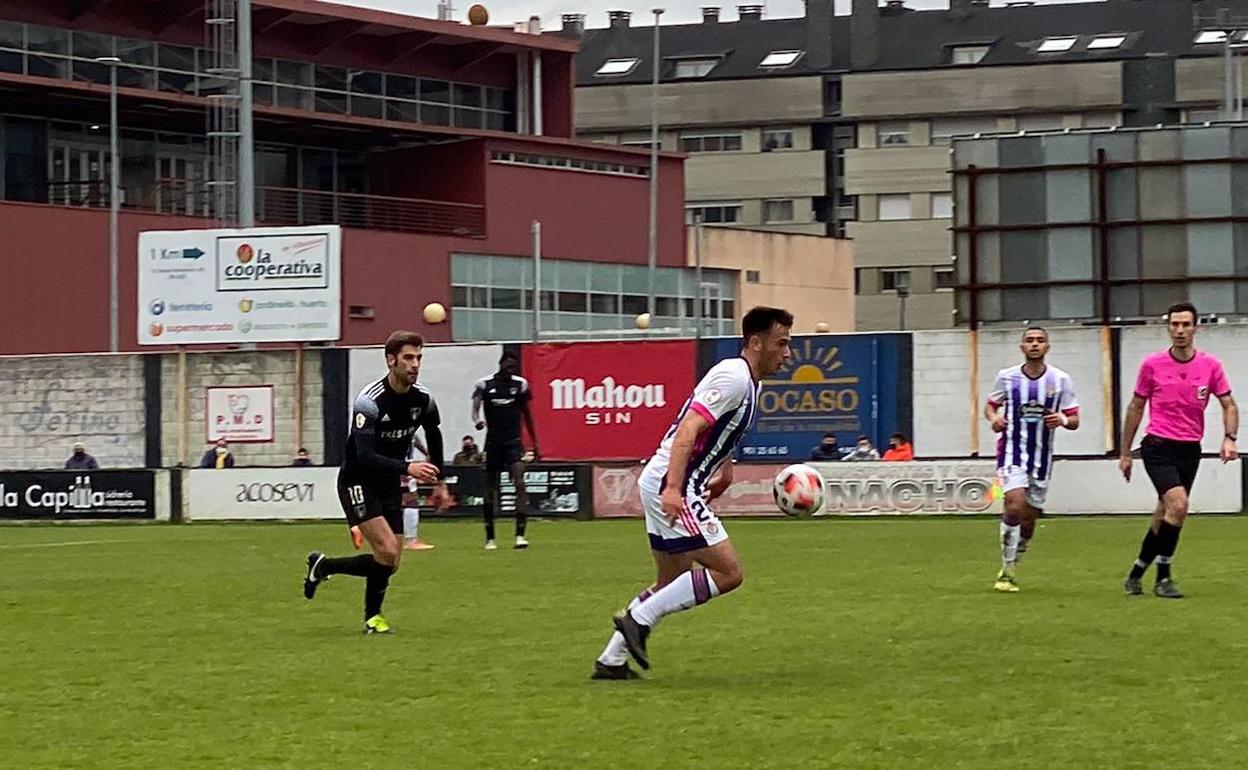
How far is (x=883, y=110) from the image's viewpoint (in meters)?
104

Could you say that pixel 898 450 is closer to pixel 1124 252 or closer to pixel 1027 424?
pixel 1124 252

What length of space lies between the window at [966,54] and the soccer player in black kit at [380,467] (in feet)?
303

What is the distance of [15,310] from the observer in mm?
63281

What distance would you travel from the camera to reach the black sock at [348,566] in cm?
Result: 1577

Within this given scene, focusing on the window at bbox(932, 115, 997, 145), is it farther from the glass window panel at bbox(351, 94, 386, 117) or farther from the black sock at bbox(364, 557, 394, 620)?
the black sock at bbox(364, 557, 394, 620)

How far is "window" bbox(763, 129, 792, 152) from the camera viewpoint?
10556 cm

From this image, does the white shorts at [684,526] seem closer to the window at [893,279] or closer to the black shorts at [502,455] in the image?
the black shorts at [502,455]

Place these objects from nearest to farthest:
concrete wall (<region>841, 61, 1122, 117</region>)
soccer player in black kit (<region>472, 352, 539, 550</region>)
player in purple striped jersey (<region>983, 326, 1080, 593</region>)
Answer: player in purple striped jersey (<region>983, 326, 1080, 593</region>)
soccer player in black kit (<region>472, 352, 539, 550</region>)
concrete wall (<region>841, 61, 1122, 117</region>)

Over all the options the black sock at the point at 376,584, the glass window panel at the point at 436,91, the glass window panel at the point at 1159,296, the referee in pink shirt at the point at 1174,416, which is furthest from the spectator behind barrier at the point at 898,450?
the glass window panel at the point at 436,91

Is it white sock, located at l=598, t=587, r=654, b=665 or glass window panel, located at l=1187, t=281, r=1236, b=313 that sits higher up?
glass window panel, located at l=1187, t=281, r=1236, b=313

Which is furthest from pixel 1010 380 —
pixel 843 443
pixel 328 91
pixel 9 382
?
pixel 328 91

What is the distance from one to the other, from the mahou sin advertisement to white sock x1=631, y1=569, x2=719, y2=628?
3058cm

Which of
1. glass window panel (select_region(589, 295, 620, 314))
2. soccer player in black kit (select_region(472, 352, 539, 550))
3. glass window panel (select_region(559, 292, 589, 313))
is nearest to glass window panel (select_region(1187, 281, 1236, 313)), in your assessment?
soccer player in black kit (select_region(472, 352, 539, 550))

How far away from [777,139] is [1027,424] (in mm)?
Answer: 87738
